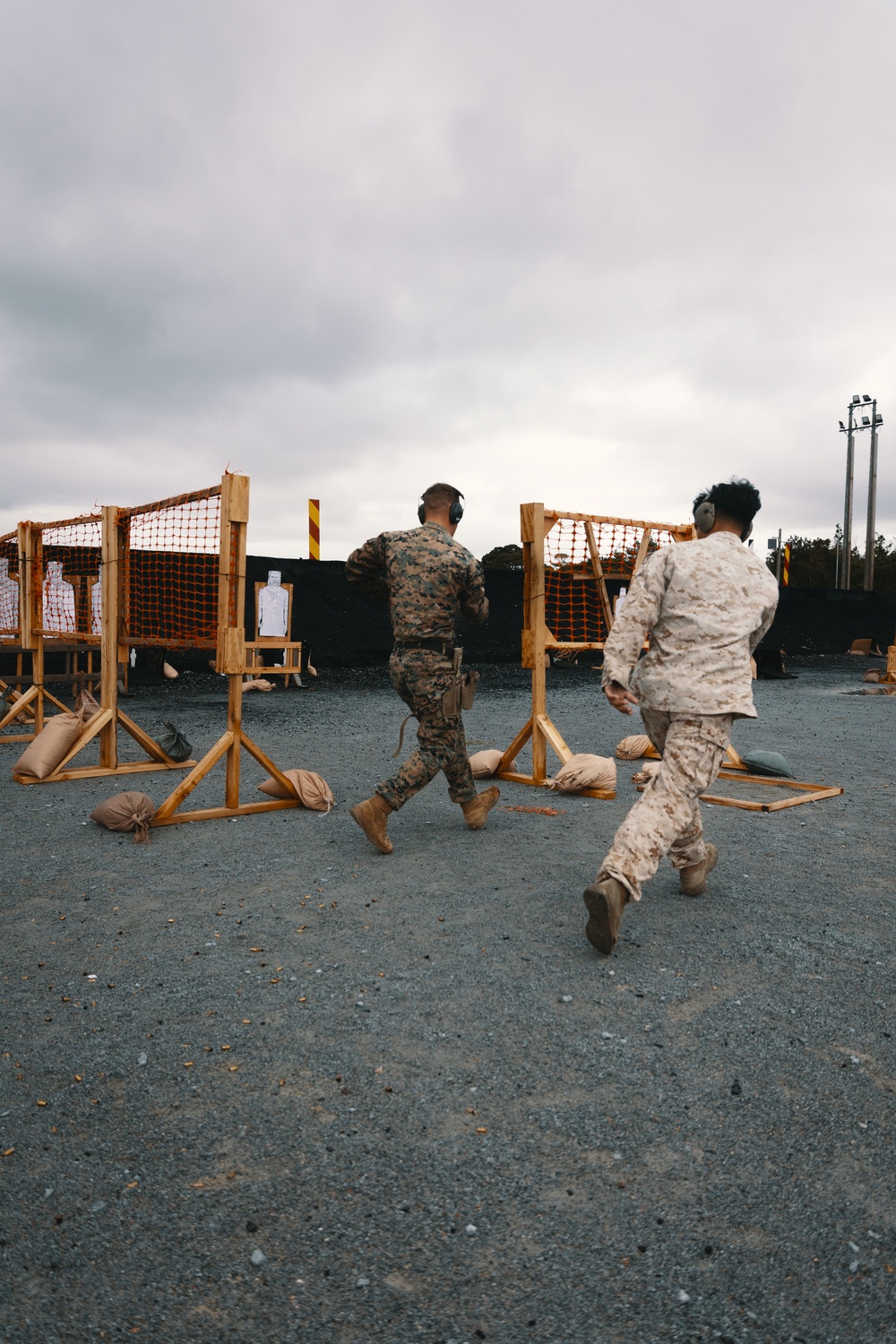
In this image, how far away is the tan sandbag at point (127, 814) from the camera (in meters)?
5.34

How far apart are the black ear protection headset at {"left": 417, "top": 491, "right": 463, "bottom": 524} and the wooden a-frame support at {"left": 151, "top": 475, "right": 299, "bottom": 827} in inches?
49.4

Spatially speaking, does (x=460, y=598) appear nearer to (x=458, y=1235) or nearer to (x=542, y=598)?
(x=542, y=598)

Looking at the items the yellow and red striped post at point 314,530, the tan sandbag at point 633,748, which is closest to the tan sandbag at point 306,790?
the tan sandbag at point 633,748

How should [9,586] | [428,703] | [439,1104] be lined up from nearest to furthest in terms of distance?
1. [439,1104]
2. [428,703]
3. [9,586]

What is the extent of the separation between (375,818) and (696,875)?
1.71 meters

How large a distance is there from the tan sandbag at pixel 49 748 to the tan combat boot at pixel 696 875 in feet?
16.5

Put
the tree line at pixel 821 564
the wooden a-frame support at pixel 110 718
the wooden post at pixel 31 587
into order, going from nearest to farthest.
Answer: the wooden a-frame support at pixel 110 718
the wooden post at pixel 31 587
the tree line at pixel 821 564

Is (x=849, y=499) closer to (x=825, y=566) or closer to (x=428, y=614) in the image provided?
(x=825, y=566)

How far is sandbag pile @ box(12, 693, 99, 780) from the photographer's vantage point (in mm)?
6992

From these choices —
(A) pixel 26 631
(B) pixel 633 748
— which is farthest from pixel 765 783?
(A) pixel 26 631

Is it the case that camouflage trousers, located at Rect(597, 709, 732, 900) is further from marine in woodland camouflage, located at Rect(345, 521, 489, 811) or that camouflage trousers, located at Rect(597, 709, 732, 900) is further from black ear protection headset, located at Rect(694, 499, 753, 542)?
marine in woodland camouflage, located at Rect(345, 521, 489, 811)

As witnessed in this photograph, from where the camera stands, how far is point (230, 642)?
568cm

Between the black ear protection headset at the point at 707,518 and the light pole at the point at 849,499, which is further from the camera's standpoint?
the light pole at the point at 849,499

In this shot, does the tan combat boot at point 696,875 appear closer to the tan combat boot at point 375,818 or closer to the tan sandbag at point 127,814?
the tan combat boot at point 375,818
